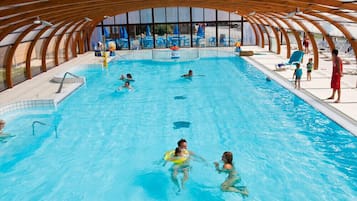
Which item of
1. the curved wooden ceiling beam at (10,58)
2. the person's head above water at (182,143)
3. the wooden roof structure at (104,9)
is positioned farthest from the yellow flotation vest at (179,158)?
the curved wooden ceiling beam at (10,58)

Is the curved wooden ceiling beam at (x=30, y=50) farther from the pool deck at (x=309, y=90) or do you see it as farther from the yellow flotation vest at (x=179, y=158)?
the yellow flotation vest at (x=179, y=158)

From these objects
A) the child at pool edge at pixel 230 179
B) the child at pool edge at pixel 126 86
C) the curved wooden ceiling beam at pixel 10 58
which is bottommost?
the child at pool edge at pixel 230 179

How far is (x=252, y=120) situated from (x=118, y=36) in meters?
22.9

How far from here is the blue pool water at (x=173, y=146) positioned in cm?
698

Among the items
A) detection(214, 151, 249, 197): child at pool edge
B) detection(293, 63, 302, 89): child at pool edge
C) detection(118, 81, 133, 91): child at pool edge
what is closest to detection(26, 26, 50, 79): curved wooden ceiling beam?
detection(118, 81, 133, 91): child at pool edge

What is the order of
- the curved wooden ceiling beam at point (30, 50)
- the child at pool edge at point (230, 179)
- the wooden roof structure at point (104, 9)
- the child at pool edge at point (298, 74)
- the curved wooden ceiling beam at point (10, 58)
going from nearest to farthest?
1. the child at pool edge at point (230, 179)
2. the wooden roof structure at point (104, 9)
3. the child at pool edge at point (298, 74)
4. the curved wooden ceiling beam at point (10, 58)
5. the curved wooden ceiling beam at point (30, 50)

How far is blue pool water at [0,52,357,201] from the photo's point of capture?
22.9 feet

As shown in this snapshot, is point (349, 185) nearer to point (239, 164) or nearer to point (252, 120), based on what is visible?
point (239, 164)

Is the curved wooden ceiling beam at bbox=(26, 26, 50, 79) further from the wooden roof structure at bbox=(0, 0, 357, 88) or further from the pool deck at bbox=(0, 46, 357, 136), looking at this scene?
the pool deck at bbox=(0, 46, 357, 136)

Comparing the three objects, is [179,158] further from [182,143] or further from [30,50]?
[30,50]

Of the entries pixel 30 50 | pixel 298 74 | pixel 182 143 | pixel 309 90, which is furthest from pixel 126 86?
pixel 182 143

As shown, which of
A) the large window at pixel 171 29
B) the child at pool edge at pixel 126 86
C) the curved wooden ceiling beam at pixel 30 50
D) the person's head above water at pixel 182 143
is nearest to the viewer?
the person's head above water at pixel 182 143

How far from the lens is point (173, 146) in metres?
9.10

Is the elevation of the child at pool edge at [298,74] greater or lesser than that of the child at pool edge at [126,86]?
greater
